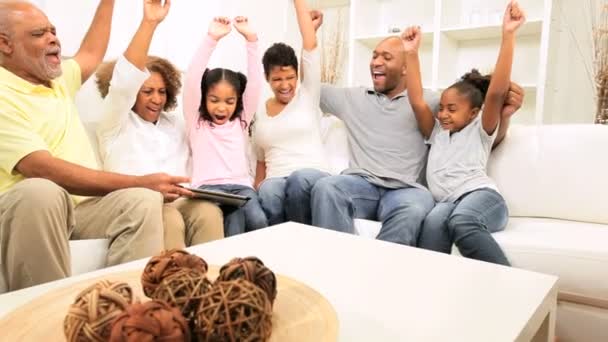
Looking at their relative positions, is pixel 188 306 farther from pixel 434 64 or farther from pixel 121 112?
pixel 434 64

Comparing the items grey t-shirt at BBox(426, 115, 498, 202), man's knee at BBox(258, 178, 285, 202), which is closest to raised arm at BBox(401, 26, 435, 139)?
grey t-shirt at BBox(426, 115, 498, 202)

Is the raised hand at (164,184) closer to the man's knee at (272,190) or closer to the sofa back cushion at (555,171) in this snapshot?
the man's knee at (272,190)

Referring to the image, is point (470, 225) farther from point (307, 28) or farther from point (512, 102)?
point (307, 28)

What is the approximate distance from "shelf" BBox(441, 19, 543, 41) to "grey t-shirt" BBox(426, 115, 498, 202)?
1051mm

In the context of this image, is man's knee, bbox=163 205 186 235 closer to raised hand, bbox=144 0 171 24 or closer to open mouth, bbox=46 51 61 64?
open mouth, bbox=46 51 61 64

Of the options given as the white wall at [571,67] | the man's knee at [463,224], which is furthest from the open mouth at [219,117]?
the white wall at [571,67]

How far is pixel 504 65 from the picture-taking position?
5.36 ft

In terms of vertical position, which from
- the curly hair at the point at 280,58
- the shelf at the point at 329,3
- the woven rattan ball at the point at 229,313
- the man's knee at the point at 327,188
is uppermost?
the shelf at the point at 329,3

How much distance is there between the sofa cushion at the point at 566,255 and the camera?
1.25 metres

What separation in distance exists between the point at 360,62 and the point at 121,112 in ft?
6.05

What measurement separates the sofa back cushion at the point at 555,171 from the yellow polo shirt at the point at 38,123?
152 cm

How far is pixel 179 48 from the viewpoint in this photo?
8.74 feet

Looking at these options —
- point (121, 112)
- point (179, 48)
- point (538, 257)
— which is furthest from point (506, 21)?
point (179, 48)

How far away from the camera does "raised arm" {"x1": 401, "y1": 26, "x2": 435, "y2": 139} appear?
186cm
